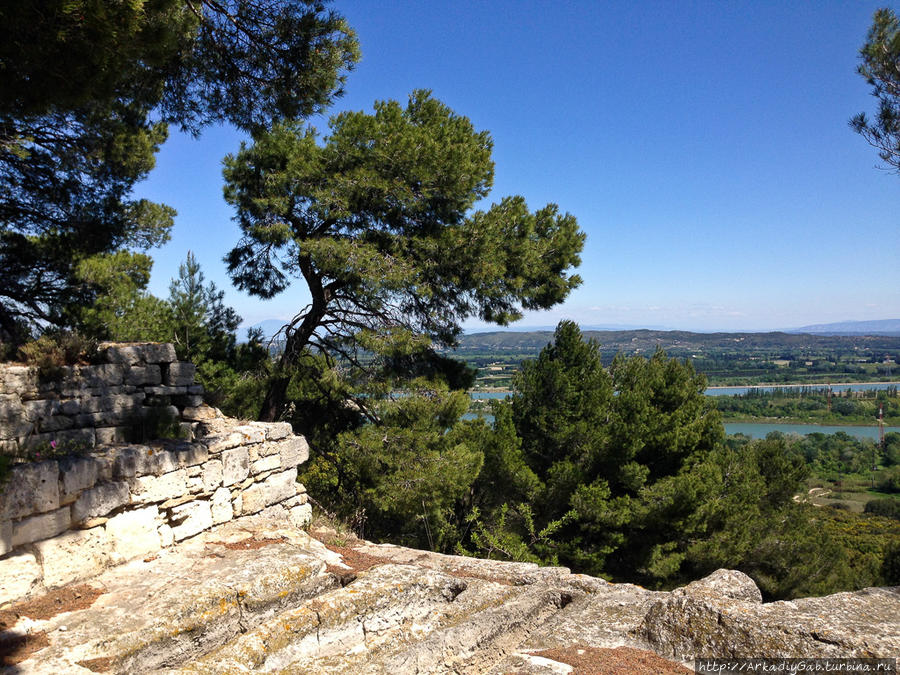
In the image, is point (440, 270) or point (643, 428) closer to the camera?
point (440, 270)

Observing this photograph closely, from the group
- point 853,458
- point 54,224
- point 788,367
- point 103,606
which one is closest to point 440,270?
point 54,224

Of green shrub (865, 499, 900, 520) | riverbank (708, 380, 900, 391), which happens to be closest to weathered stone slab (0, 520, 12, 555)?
green shrub (865, 499, 900, 520)

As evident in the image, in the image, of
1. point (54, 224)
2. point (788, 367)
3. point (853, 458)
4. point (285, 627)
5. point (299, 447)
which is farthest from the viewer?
point (788, 367)

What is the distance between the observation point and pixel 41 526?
366 cm

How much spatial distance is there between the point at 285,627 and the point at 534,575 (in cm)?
268

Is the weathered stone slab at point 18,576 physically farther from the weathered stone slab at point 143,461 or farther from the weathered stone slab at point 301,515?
the weathered stone slab at point 301,515

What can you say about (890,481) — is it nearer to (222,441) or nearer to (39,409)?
(222,441)

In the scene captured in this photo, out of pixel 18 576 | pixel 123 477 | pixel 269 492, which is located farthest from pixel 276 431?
pixel 18 576

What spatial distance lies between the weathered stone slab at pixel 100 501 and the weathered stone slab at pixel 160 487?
107 millimetres

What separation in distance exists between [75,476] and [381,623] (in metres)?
2.65

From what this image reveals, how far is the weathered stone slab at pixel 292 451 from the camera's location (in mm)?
6173

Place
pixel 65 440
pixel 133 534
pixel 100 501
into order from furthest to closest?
pixel 65 440
pixel 133 534
pixel 100 501

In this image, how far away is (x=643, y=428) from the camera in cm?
1031

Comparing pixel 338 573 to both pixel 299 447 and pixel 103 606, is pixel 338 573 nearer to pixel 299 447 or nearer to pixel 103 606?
pixel 103 606
